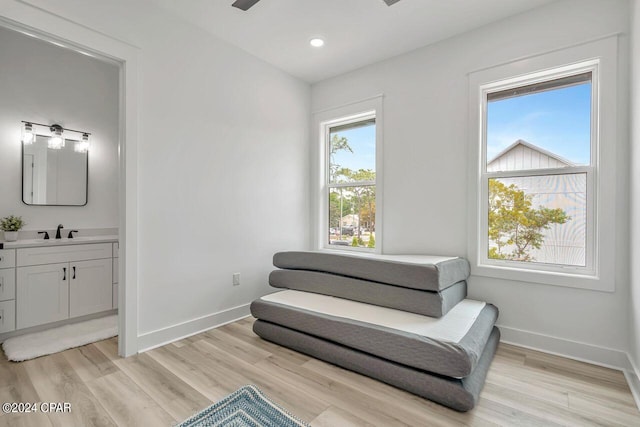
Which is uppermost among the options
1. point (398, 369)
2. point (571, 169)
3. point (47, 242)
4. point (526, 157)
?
point (526, 157)

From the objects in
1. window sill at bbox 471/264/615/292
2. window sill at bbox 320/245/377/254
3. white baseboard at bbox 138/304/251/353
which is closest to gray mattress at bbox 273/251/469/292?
window sill at bbox 471/264/615/292

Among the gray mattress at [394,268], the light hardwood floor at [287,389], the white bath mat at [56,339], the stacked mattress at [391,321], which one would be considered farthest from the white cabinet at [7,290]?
the gray mattress at [394,268]

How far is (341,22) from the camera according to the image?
2.62 meters

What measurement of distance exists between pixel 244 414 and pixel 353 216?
248cm

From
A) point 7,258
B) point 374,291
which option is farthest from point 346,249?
point 7,258

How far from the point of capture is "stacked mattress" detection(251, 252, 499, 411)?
1723 mm

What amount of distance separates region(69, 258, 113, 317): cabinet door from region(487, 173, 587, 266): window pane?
12.9ft

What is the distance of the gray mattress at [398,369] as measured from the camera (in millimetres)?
1656

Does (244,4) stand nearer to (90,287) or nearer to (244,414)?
(244,414)

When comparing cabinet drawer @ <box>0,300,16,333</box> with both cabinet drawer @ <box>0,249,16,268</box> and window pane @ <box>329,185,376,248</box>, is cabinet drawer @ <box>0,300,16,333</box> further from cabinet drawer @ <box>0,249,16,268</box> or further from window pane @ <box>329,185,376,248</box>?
window pane @ <box>329,185,376,248</box>

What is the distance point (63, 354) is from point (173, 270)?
3.18ft

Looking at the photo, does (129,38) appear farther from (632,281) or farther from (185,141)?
(632,281)

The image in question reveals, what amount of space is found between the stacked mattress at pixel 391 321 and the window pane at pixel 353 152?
1.34 metres

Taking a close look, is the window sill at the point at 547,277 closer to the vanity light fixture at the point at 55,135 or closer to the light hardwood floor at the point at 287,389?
the light hardwood floor at the point at 287,389
